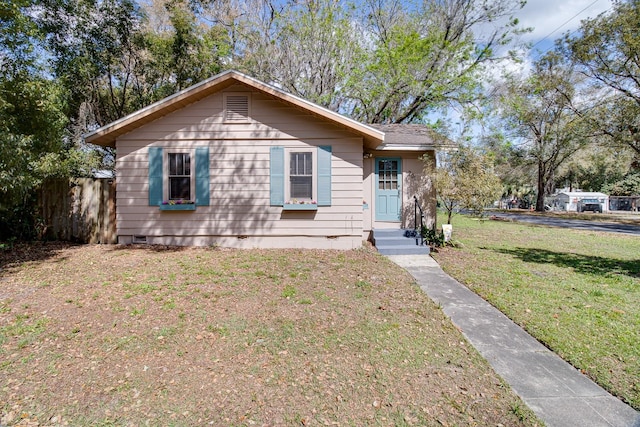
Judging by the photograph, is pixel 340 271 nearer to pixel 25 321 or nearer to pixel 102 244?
pixel 25 321

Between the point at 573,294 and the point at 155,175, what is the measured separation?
31.8 feet

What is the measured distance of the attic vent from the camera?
843 cm

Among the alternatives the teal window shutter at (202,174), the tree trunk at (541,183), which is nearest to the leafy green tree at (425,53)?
the teal window shutter at (202,174)

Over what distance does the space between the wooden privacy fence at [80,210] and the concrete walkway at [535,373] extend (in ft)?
28.7

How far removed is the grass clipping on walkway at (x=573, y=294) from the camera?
136 inches

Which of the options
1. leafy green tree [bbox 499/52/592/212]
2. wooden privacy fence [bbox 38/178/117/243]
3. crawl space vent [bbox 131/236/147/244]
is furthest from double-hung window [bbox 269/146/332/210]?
leafy green tree [bbox 499/52/592/212]

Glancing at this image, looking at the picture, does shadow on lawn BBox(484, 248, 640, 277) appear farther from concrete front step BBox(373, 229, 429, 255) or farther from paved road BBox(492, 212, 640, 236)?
paved road BBox(492, 212, 640, 236)

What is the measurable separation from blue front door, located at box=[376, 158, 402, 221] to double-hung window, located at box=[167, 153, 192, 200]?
563 centimetres

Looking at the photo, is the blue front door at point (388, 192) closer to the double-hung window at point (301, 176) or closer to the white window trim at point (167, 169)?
the double-hung window at point (301, 176)

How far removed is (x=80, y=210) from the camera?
8.74m

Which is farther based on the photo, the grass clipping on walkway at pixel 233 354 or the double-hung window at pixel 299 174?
the double-hung window at pixel 299 174

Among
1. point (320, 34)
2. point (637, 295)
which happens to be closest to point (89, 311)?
point (637, 295)

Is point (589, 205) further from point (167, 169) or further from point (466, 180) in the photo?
point (167, 169)

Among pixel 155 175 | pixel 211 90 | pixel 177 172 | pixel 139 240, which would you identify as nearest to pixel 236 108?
pixel 211 90
